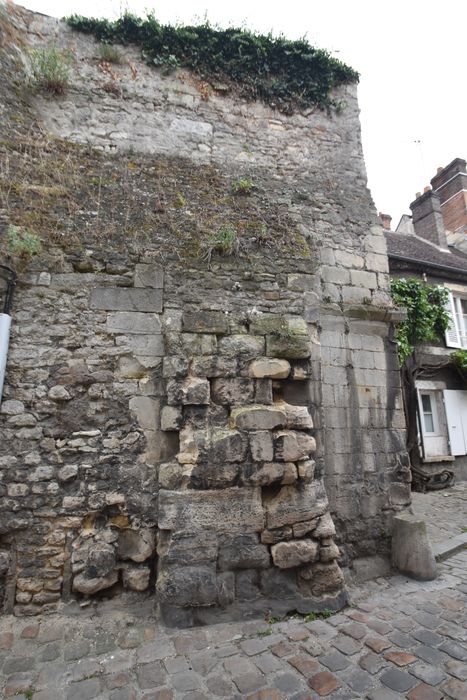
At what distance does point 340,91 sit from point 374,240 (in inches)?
95.9

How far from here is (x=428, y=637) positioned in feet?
9.52

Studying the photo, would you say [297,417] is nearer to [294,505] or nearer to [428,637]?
[294,505]

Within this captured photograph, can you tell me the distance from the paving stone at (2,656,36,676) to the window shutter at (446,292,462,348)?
33.1 feet

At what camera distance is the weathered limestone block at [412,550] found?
3.97m

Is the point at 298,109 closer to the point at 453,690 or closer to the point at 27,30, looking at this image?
the point at 27,30

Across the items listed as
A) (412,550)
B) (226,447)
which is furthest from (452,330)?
(226,447)

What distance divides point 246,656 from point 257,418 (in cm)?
172

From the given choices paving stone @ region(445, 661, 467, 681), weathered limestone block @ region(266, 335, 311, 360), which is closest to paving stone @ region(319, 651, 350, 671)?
paving stone @ region(445, 661, 467, 681)

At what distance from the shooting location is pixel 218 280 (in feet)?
13.1

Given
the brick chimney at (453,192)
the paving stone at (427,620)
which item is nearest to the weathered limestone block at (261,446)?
the paving stone at (427,620)

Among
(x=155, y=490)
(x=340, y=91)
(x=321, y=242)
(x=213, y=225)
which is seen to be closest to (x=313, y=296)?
(x=321, y=242)

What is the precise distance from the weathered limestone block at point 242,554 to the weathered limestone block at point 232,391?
3.77 ft

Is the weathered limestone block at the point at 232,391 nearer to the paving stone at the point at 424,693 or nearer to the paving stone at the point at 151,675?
the paving stone at the point at 151,675

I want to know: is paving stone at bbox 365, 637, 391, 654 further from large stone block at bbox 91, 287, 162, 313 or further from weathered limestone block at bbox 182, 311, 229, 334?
large stone block at bbox 91, 287, 162, 313
